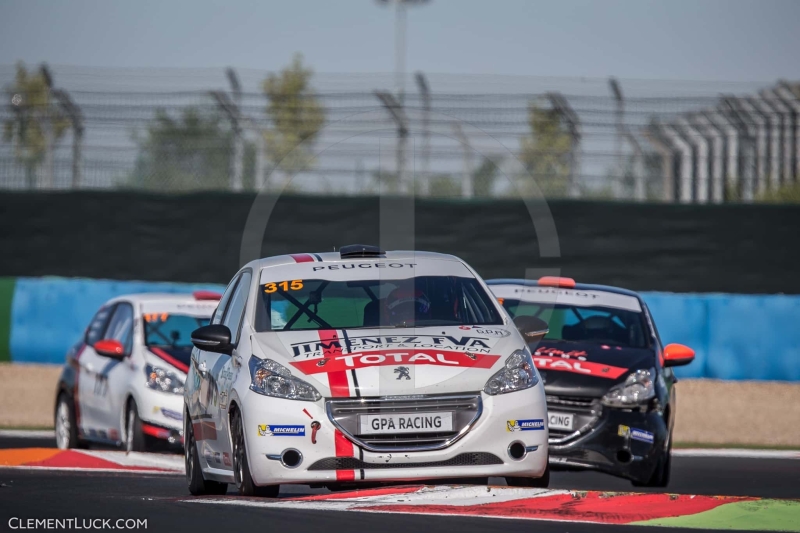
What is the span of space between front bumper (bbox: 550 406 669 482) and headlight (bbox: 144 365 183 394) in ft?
11.4

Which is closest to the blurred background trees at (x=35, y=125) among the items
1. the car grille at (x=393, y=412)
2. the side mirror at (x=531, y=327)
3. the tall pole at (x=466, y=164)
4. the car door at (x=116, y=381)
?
the tall pole at (x=466, y=164)

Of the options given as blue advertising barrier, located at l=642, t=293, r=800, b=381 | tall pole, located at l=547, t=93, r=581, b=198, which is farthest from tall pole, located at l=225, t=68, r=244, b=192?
blue advertising barrier, located at l=642, t=293, r=800, b=381

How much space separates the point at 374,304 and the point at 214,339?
1.00 metres

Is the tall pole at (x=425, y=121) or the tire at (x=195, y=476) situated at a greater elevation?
the tall pole at (x=425, y=121)

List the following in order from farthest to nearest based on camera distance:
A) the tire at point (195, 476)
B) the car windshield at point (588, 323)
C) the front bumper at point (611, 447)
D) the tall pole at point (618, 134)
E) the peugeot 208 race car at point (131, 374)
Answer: the tall pole at point (618, 134), the peugeot 208 race car at point (131, 374), the car windshield at point (588, 323), the front bumper at point (611, 447), the tire at point (195, 476)

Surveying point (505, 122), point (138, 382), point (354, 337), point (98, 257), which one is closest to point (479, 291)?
point (354, 337)

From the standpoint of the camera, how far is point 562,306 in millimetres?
10688

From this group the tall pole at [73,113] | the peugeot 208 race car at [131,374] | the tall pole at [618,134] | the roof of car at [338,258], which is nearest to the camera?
the roof of car at [338,258]

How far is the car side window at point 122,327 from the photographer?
1166 cm

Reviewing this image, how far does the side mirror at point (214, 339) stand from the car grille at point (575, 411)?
8.59 feet

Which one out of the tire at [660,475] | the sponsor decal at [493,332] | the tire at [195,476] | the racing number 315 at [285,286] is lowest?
the tire at [660,475]

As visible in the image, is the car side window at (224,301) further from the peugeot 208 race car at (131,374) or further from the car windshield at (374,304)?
the peugeot 208 race car at (131,374)

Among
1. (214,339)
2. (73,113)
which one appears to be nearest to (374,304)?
(214,339)

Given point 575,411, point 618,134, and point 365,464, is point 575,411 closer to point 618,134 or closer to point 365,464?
point 365,464
